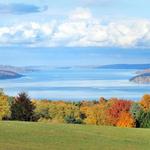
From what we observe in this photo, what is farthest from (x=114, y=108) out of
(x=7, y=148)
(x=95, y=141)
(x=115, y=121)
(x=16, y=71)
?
(x=7, y=148)

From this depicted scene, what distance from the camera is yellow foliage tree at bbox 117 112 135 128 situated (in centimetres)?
7755

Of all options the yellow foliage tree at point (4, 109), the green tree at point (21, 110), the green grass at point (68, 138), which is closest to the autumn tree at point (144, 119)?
the green tree at point (21, 110)

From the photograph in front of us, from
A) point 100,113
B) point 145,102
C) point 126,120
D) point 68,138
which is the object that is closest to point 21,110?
point 126,120

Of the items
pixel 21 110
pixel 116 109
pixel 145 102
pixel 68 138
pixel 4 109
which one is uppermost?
pixel 145 102

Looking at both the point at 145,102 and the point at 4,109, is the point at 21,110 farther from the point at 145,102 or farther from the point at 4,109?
the point at 145,102

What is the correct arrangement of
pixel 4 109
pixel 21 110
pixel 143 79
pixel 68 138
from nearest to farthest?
pixel 68 138, pixel 21 110, pixel 4 109, pixel 143 79

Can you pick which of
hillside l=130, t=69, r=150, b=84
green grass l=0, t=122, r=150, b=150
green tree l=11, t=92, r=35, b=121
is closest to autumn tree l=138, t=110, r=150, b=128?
green tree l=11, t=92, r=35, b=121

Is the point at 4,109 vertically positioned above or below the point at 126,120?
above

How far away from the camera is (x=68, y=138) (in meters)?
27.4

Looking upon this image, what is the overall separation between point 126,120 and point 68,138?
173 ft

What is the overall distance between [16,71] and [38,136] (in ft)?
358

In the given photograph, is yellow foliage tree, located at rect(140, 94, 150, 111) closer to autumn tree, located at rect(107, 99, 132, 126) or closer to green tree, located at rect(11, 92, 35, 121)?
autumn tree, located at rect(107, 99, 132, 126)

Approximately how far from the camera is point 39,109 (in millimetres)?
87312

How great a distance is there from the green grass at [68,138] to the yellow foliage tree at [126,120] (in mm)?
43495
